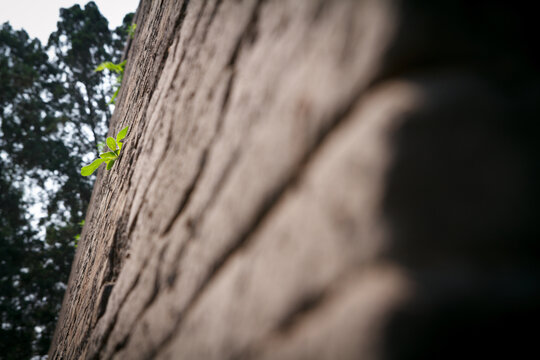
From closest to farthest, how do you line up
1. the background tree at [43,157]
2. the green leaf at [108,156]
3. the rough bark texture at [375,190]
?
1. the rough bark texture at [375,190]
2. the green leaf at [108,156]
3. the background tree at [43,157]

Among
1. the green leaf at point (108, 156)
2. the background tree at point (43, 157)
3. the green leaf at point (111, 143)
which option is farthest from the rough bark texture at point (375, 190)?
the background tree at point (43, 157)

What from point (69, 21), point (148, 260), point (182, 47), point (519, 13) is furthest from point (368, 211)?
point (69, 21)

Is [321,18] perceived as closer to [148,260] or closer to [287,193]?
[287,193]

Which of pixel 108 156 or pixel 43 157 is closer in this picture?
pixel 108 156

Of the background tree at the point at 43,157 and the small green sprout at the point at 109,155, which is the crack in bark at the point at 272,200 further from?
the background tree at the point at 43,157

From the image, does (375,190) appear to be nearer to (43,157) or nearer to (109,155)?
(109,155)

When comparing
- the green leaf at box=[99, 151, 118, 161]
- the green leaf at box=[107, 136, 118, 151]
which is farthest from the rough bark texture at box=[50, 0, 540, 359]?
the green leaf at box=[99, 151, 118, 161]

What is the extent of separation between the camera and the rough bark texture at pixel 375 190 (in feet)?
0.83

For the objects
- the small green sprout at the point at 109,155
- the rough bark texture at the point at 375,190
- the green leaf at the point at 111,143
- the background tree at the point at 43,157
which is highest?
the background tree at the point at 43,157

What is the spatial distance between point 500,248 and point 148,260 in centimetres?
71

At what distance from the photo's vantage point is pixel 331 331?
0.96 ft

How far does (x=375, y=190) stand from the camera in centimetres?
28

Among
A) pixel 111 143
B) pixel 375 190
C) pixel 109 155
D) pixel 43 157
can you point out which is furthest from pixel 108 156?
pixel 43 157

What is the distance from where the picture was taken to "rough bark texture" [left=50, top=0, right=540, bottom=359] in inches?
9.9
